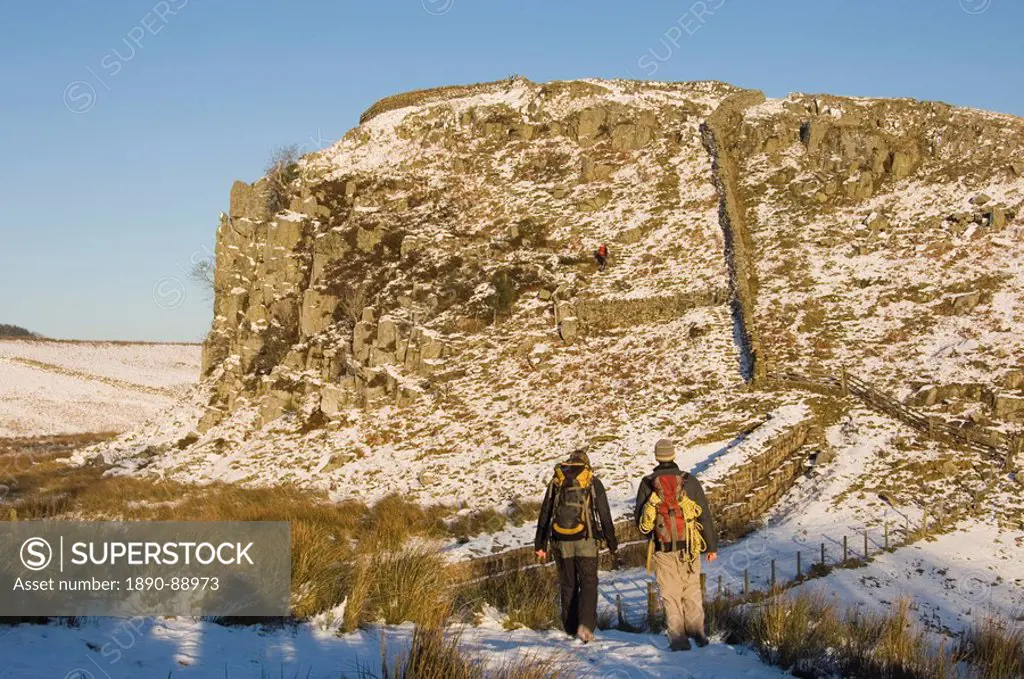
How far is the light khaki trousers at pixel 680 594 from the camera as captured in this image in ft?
27.3

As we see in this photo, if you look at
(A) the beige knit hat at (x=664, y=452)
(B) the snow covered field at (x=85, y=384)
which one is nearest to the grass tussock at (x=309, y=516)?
(A) the beige knit hat at (x=664, y=452)

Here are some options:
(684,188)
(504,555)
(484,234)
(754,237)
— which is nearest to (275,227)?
(484,234)

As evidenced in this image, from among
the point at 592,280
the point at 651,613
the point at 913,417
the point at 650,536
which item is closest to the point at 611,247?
the point at 592,280

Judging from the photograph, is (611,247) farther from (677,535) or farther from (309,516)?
(677,535)

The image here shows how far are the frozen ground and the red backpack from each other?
1.17 meters

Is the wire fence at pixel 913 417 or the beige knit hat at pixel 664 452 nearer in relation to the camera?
the beige knit hat at pixel 664 452

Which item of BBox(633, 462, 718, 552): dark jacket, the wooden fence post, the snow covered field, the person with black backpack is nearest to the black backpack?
the person with black backpack

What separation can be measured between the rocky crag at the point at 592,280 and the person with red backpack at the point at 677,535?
14085mm

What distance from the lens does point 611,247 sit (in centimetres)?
3691

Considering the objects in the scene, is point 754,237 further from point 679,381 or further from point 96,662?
point 96,662

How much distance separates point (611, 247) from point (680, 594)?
1161 inches

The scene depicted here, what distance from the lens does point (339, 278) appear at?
125 ft

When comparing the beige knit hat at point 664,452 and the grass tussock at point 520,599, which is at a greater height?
the beige knit hat at point 664,452

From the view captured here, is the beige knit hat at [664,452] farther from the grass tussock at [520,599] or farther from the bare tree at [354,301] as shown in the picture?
the bare tree at [354,301]
